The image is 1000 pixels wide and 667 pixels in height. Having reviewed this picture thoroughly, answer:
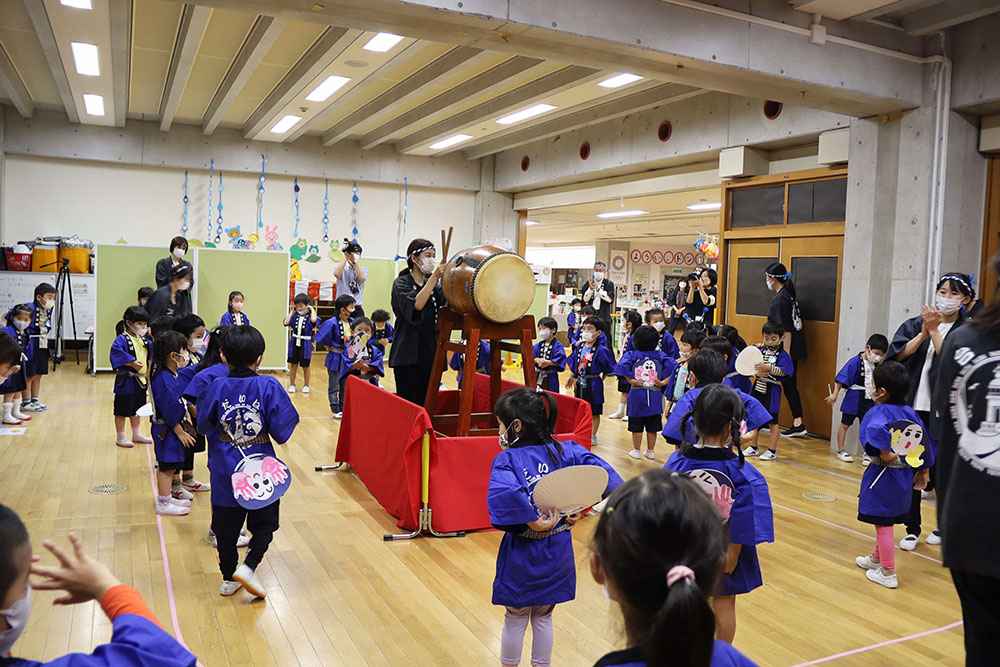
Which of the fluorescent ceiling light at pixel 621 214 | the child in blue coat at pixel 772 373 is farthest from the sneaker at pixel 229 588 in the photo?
the fluorescent ceiling light at pixel 621 214

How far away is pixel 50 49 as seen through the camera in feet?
23.0

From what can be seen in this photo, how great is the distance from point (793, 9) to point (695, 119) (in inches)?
128

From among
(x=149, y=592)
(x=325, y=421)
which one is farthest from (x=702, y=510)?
(x=325, y=421)

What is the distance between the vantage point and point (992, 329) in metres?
1.63

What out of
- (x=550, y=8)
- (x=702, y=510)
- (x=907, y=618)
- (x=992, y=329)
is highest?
(x=550, y=8)

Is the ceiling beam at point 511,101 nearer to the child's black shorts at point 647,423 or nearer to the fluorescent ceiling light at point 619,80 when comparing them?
the fluorescent ceiling light at point 619,80

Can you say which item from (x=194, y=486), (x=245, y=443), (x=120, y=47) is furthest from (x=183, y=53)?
(x=245, y=443)

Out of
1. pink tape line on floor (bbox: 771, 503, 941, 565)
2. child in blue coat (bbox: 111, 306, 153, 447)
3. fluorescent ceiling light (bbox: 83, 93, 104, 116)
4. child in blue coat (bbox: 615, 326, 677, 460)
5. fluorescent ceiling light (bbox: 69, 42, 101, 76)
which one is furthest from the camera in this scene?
fluorescent ceiling light (bbox: 83, 93, 104, 116)

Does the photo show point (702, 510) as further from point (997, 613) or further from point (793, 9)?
point (793, 9)

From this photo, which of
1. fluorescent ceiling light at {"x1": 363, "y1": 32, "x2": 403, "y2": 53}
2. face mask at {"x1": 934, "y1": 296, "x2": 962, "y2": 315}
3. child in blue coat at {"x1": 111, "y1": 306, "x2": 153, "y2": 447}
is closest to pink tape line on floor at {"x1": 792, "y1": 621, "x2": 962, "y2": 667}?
face mask at {"x1": 934, "y1": 296, "x2": 962, "y2": 315}

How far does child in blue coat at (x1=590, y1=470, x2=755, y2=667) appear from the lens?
3.26ft

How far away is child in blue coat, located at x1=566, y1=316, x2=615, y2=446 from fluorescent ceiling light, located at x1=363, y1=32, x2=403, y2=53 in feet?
9.65

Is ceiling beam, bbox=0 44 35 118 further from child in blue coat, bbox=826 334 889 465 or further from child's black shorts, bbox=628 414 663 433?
child in blue coat, bbox=826 334 889 465

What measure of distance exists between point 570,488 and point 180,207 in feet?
36.4
